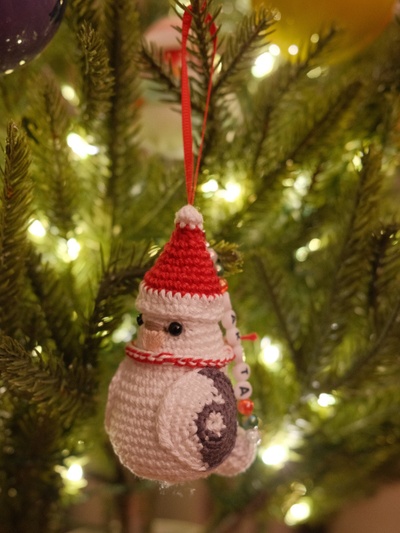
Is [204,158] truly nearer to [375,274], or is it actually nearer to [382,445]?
[375,274]

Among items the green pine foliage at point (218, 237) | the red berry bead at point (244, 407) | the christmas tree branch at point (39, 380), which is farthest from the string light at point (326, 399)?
the christmas tree branch at point (39, 380)

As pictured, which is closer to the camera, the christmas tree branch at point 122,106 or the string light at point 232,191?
the christmas tree branch at point 122,106

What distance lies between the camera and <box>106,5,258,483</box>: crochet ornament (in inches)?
15.4

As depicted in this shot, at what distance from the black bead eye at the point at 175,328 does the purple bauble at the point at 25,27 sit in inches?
8.7

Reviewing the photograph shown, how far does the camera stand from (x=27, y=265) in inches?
19.2

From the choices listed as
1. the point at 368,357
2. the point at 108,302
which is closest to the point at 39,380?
the point at 108,302

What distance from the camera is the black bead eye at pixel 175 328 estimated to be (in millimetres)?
408

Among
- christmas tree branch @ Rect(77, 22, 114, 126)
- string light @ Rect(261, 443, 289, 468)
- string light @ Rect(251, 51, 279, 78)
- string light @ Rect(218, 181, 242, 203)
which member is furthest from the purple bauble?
string light @ Rect(261, 443, 289, 468)

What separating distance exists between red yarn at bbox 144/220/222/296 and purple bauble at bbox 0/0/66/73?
165 mm

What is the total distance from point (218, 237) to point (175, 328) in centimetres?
18

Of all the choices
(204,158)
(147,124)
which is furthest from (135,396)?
(147,124)

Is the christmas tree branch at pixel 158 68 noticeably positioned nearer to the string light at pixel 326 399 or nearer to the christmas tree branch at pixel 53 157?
the christmas tree branch at pixel 53 157

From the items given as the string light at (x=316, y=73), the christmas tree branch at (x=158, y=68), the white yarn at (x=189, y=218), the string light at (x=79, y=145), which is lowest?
the white yarn at (x=189, y=218)

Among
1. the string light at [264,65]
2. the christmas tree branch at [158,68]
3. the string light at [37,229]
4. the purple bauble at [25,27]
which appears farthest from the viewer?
the string light at [264,65]
